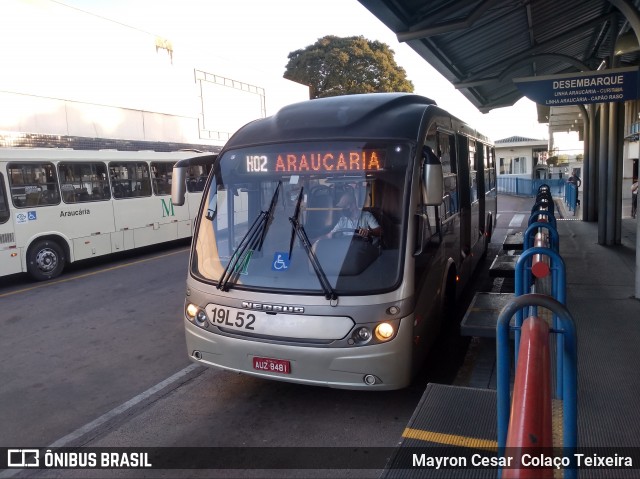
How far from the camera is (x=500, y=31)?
9.42 meters

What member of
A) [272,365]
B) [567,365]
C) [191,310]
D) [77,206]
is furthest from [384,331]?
[77,206]

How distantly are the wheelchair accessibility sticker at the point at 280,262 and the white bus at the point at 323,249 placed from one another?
15 mm

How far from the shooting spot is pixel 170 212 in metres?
15.3

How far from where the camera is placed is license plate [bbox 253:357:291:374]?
4391 millimetres

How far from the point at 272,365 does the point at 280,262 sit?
2.92 ft

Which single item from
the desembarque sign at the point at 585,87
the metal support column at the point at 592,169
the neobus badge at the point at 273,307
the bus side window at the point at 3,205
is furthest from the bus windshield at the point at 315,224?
the metal support column at the point at 592,169

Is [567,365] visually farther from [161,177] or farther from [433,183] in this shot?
[161,177]

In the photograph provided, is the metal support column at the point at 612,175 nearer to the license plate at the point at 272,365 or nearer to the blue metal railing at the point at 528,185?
the license plate at the point at 272,365

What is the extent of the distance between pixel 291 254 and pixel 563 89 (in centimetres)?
571

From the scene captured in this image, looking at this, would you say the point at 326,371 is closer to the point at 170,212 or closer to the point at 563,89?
the point at 563,89

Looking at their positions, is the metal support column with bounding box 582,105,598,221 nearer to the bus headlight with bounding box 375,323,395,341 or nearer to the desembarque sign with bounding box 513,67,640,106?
the desembarque sign with bounding box 513,67,640,106

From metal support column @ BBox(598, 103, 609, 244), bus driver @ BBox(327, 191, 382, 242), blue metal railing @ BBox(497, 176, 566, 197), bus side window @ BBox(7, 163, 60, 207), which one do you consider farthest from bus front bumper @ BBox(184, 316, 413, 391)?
blue metal railing @ BBox(497, 176, 566, 197)

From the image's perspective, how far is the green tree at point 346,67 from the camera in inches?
1527

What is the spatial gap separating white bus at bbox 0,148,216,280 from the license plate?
732 cm
